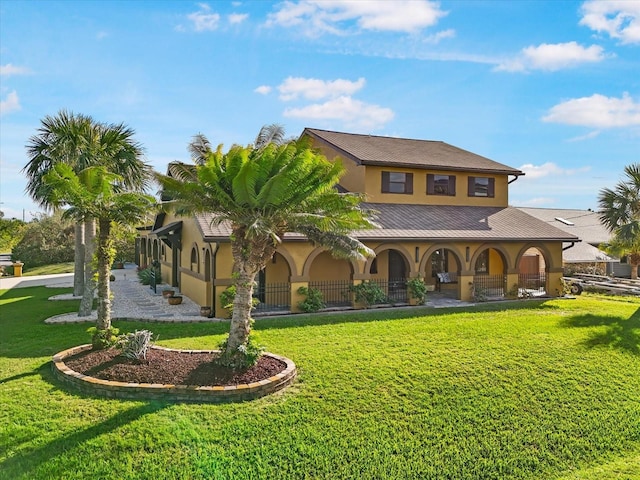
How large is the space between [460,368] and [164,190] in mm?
8524

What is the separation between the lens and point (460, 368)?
1061 centimetres

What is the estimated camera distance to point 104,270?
34.7 feet

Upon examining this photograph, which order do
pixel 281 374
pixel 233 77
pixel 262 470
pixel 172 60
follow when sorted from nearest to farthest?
pixel 262 470, pixel 281 374, pixel 172 60, pixel 233 77

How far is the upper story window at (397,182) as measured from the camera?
2172 cm

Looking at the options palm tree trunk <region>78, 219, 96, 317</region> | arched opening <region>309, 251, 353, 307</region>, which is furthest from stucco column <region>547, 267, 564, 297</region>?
palm tree trunk <region>78, 219, 96, 317</region>

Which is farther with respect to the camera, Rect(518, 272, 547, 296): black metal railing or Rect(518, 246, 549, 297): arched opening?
Rect(518, 272, 547, 296): black metal railing

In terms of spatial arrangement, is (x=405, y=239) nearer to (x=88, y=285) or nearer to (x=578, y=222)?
(x=88, y=285)

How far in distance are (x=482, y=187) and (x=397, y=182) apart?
18.3 feet

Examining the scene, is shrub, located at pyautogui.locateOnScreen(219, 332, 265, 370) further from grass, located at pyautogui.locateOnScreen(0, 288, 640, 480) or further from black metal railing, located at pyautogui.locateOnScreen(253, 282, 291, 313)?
black metal railing, located at pyautogui.locateOnScreen(253, 282, 291, 313)

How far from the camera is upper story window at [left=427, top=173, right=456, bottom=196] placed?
22750mm

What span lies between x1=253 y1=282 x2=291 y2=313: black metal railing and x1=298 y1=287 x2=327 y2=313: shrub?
0.94 meters

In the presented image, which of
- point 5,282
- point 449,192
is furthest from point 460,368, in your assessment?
point 5,282

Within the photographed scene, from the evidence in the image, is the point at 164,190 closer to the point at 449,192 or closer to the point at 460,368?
the point at 460,368

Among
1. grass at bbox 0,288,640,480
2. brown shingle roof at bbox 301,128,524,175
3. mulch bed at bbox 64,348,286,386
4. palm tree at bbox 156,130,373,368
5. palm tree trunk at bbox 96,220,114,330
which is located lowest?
grass at bbox 0,288,640,480
